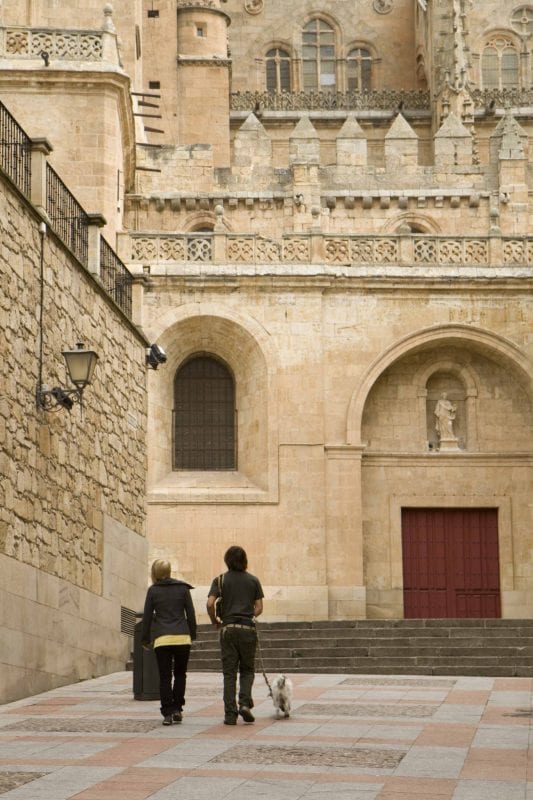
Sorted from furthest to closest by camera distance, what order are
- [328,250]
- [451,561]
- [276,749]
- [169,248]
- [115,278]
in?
1. [451,561]
2. [328,250]
3. [169,248]
4. [115,278]
5. [276,749]

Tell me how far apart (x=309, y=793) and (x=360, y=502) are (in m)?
18.7

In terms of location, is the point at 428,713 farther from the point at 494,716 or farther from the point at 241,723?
the point at 241,723

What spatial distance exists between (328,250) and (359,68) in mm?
21969

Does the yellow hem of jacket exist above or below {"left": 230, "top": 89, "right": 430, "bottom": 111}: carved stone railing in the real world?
below

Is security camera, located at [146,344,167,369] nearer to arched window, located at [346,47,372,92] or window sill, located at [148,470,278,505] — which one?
window sill, located at [148,470,278,505]

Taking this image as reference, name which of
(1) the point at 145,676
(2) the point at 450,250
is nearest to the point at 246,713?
(1) the point at 145,676

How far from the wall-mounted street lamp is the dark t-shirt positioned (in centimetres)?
369

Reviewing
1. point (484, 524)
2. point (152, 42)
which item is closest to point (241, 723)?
point (484, 524)

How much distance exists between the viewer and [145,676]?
44.0ft

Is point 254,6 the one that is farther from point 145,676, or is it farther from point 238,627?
point 238,627

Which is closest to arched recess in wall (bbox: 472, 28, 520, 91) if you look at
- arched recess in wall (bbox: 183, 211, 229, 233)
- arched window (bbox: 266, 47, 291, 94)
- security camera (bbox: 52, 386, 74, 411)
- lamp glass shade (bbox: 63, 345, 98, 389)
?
arched window (bbox: 266, 47, 291, 94)

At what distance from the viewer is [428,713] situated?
1225 cm

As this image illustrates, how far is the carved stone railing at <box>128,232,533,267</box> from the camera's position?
89.7ft

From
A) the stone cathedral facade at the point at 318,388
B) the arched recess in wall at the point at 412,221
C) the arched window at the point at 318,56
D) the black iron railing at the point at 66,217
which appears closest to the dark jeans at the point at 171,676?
the black iron railing at the point at 66,217
